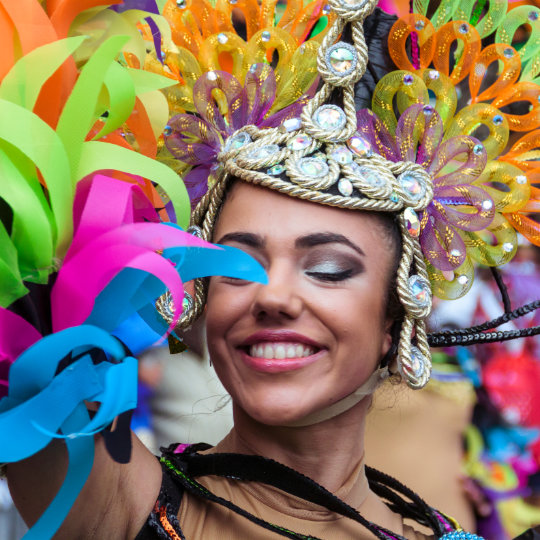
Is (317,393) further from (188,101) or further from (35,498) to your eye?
(188,101)

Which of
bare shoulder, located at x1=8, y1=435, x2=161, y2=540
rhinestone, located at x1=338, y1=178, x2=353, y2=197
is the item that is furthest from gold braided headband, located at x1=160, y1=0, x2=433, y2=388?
bare shoulder, located at x1=8, y1=435, x2=161, y2=540

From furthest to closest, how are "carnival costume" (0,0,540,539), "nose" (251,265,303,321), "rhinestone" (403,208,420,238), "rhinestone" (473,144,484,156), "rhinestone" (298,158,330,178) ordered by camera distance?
"rhinestone" (473,144,484,156)
"rhinestone" (403,208,420,238)
"rhinestone" (298,158,330,178)
"nose" (251,265,303,321)
"carnival costume" (0,0,540,539)

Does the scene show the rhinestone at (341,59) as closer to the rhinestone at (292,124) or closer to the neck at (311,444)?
the rhinestone at (292,124)

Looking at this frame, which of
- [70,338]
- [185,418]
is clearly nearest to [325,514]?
[70,338]

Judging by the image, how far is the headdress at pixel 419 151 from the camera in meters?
1.85

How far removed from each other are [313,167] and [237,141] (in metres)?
0.23

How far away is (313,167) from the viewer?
5.93 ft

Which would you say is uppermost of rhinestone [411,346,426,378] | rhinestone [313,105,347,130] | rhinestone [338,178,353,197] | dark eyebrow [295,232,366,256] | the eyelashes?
rhinestone [313,105,347,130]

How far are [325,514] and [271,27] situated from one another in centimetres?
112

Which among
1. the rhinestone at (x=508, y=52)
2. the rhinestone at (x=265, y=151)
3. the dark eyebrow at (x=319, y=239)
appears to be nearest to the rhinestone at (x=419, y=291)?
the dark eyebrow at (x=319, y=239)

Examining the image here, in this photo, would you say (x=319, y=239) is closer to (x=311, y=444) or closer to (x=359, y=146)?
(x=359, y=146)

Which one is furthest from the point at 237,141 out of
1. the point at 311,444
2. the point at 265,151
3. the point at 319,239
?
the point at 311,444

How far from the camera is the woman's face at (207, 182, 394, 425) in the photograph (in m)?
1.71

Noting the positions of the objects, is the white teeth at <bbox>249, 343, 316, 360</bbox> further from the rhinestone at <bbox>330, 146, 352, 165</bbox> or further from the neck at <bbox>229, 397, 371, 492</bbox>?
the rhinestone at <bbox>330, 146, 352, 165</bbox>
